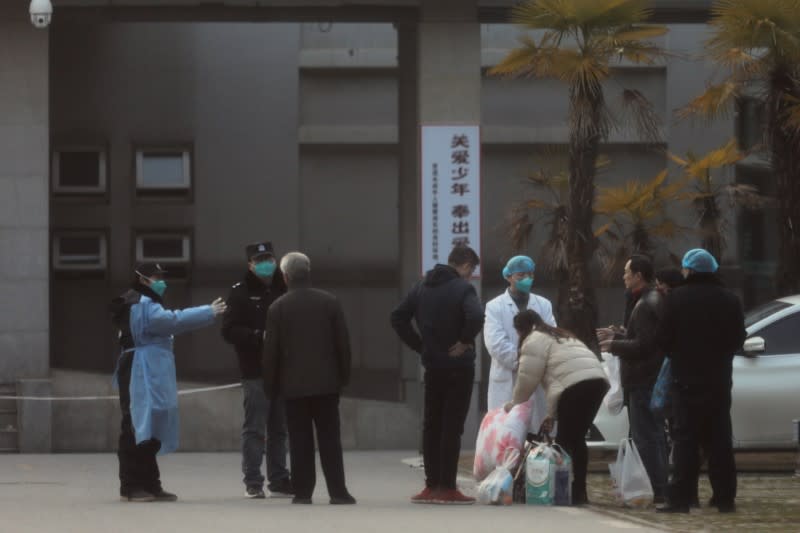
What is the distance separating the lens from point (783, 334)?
1723 centimetres

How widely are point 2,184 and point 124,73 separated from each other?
7049 mm

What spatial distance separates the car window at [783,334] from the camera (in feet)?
56.4

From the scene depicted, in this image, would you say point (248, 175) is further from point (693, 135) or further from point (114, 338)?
point (693, 135)

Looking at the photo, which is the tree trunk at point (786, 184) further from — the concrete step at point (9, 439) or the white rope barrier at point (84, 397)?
the concrete step at point (9, 439)

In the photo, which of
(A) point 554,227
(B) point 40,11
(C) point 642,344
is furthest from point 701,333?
(A) point 554,227

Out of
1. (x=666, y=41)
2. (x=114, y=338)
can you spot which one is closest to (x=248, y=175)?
(x=114, y=338)

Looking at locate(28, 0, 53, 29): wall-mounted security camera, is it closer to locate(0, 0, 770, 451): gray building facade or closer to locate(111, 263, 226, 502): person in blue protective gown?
locate(111, 263, 226, 502): person in blue protective gown

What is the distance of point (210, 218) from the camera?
28.3 meters

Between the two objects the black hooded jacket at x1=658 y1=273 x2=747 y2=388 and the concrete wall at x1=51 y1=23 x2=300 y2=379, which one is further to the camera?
the concrete wall at x1=51 y1=23 x2=300 y2=379

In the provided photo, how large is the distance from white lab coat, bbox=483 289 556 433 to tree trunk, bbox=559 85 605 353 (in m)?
4.85

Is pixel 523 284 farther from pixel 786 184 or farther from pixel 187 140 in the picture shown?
pixel 187 140

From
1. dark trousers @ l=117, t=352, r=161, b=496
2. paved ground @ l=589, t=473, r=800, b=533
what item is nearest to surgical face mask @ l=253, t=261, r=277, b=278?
dark trousers @ l=117, t=352, r=161, b=496

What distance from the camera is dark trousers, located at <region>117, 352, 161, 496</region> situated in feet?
45.1

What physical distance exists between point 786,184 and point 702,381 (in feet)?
22.5
